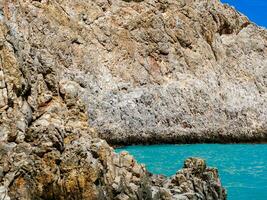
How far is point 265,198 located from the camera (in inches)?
Result: 1018

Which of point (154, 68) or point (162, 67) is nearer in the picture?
point (154, 68)

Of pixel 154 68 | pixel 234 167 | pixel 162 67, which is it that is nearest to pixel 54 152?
pixel 234 167

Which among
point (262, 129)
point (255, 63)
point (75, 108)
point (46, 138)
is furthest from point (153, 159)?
point (255, 63)

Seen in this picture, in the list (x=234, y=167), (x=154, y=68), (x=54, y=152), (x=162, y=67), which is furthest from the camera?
(x=162, y=67)

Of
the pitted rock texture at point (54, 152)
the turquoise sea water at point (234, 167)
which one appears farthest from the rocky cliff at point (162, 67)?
the turquoise sea water at point (234, 167)

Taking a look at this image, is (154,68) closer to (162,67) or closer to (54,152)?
(162,67)

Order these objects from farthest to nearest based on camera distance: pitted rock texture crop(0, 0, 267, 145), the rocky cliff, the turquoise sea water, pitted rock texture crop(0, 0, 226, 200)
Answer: pitted rock texture crop(0, 0, 267, 145)
the rocky cliff
the turquoise sea water
pitted rock texture crop(0, 0, 226, 200)

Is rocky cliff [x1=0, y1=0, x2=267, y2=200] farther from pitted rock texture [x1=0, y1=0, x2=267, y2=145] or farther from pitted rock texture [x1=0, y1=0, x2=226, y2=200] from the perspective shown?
pitted rock texture [x1=0, y1=0, x2=226, y2=200]

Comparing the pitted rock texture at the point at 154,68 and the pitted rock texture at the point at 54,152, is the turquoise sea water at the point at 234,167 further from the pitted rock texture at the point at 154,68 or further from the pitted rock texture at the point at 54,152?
the pitted rock texture at the point at 154,68

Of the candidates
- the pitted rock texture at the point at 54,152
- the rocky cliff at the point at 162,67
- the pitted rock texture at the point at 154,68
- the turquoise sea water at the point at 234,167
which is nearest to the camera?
the pitted rock texture at the point at 54,152

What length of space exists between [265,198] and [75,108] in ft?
34.3

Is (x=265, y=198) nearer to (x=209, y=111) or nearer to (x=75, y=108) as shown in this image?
(x=75, y=108)

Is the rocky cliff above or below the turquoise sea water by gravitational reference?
above

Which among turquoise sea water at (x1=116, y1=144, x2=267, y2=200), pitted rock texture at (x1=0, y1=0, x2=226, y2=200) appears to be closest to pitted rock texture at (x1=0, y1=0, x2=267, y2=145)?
turquoise sea water at (x1=116, y1=144, x2=267, y2=200)
